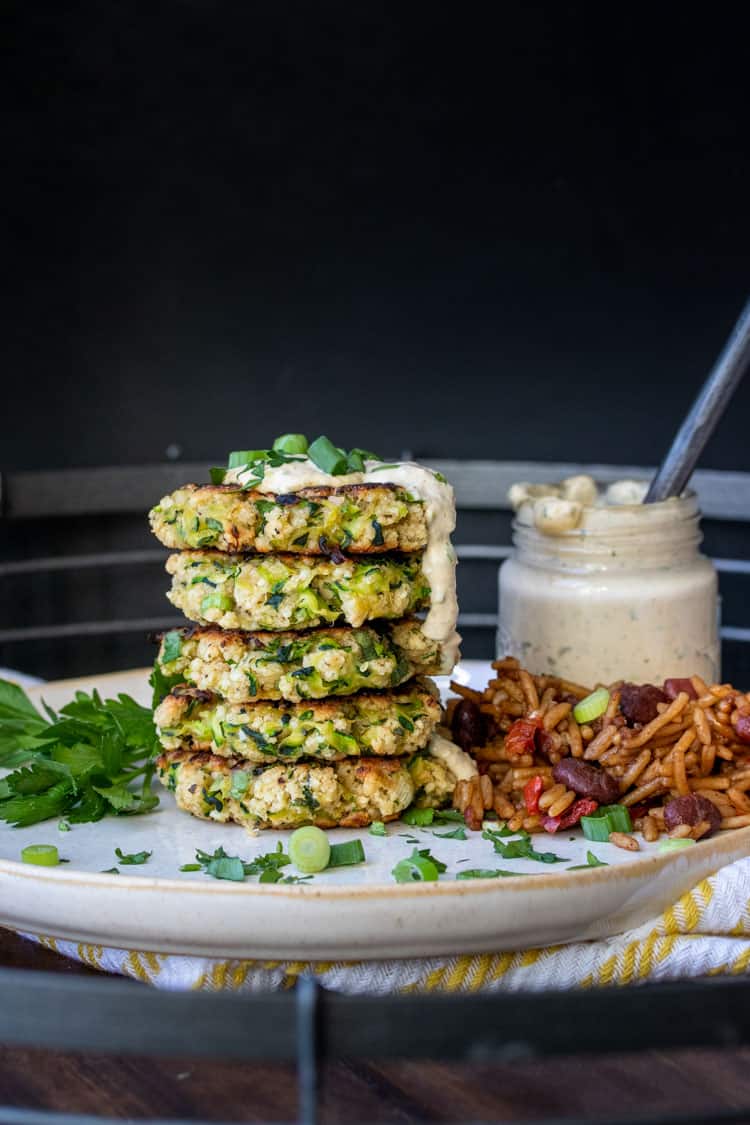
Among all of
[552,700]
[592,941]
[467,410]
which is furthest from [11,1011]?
[467,410]

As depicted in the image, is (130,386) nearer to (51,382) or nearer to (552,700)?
(51,382)

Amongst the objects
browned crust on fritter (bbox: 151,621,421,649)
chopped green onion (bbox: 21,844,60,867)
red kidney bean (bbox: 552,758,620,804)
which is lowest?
chopped green onion (bbox: 21,844,60,867)

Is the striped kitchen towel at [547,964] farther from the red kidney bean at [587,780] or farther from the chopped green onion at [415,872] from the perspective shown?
the red kidney bean at [587,780]

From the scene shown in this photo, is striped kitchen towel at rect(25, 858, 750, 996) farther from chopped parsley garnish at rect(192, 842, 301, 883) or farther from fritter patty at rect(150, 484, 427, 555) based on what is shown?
fritter patty at rect(150, 484, 427, 555)

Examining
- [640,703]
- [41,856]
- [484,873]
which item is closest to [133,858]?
[41,856]

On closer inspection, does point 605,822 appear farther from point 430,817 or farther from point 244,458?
point 244,458

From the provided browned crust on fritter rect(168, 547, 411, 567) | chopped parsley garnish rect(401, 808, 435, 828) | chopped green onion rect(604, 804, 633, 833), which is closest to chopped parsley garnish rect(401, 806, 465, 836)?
chopped parsley garnish rect(401, 808, 435, 828)

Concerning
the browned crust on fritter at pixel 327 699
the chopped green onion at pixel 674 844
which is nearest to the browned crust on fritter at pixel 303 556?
the browned crust on fritter at pixel 327 699

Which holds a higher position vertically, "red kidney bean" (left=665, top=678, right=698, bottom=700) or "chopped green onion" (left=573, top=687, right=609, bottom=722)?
"red kidney bean" (left=665, top=678, right=698, bottom=700)
